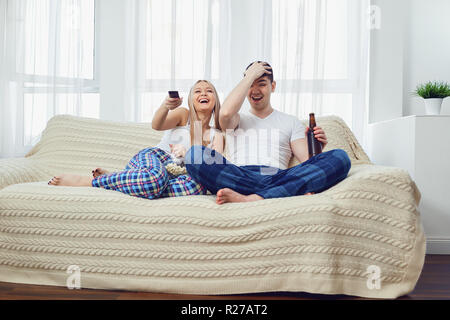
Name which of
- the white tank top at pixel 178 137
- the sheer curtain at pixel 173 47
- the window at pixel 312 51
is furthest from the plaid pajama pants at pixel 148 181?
the window at pixel 312 51

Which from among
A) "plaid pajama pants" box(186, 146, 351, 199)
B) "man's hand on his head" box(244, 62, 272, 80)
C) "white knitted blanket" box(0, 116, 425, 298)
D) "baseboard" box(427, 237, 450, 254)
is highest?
"man's hand on his head" box(244, 62, 272, 80)

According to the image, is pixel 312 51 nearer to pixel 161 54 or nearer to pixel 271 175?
pixel 161 54

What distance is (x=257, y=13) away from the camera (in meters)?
2.60

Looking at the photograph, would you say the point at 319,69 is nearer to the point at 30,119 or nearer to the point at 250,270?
the point at 250,270

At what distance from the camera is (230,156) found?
1.84 m

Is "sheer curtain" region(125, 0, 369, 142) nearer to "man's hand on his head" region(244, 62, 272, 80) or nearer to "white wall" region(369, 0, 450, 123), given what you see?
"white wall" region(369, 0, 450, 123)

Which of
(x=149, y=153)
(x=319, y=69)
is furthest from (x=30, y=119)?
(x=319, y=69)

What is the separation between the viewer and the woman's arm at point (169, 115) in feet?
5.64

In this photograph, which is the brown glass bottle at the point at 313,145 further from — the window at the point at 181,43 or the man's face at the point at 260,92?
the window at the point at 181,43

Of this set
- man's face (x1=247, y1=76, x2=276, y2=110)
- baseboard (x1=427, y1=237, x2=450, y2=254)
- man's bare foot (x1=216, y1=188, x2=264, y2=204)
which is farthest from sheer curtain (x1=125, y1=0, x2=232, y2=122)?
baseboard (x1=427, y1=237, x2=450, y2=254)

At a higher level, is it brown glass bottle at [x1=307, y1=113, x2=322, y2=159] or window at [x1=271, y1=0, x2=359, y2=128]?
window at [x1=271, y1=0, x2=359, y2=128]

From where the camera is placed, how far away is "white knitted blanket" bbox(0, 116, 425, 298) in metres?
1.34

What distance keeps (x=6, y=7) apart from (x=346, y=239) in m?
2.79

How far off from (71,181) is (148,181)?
1.35 feet
